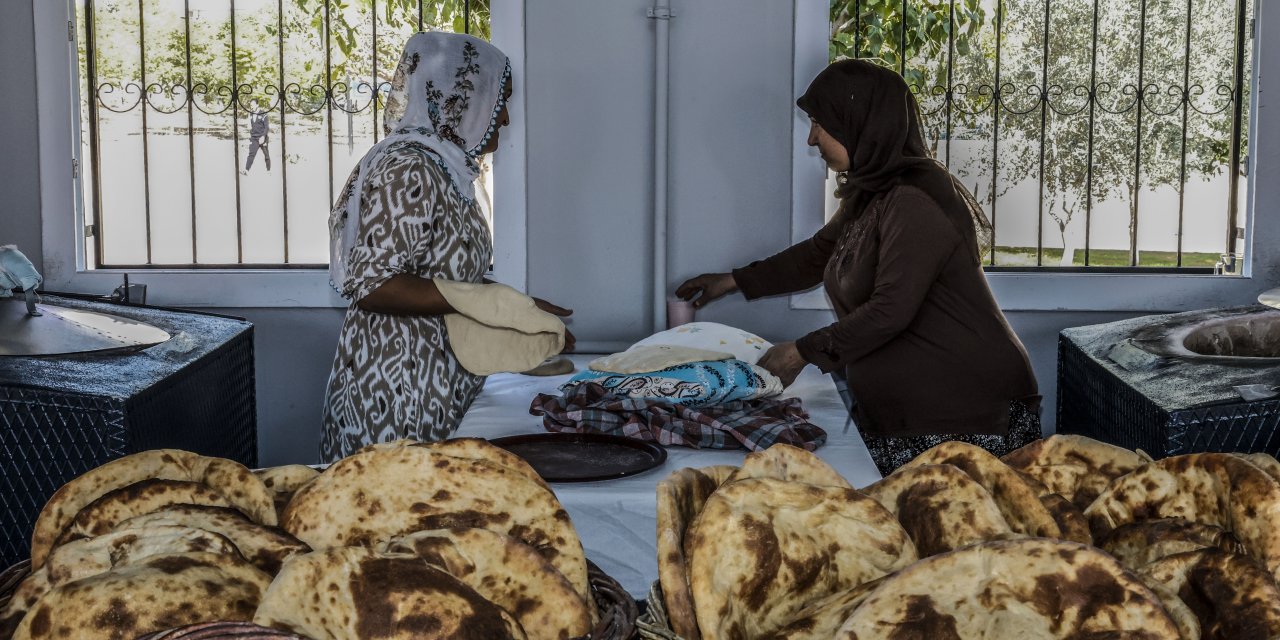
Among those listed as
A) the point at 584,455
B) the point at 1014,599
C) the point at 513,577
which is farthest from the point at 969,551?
the point at 584,455

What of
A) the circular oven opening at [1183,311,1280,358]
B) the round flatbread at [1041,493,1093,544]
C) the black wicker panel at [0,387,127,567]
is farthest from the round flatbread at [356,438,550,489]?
the circular oven opening at [1183,311,1280,358]

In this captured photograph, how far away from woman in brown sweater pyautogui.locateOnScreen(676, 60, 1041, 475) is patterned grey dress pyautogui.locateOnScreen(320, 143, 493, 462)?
82 centimetres

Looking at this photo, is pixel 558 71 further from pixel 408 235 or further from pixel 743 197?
pixel 408 235

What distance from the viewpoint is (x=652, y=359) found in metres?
2.79


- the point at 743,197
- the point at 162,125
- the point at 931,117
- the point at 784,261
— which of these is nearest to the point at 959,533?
the point at 784,261

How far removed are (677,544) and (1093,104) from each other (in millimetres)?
3592

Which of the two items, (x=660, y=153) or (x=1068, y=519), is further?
(x=660, y=153)

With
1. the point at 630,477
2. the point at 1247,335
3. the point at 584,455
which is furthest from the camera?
the point at 1247,335

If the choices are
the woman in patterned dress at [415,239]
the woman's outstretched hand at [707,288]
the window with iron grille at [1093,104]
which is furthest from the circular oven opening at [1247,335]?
the woman in patterned dress at [415,239]

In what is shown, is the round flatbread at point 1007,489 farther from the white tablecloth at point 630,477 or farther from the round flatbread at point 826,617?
the white tablecloth at point 630,477

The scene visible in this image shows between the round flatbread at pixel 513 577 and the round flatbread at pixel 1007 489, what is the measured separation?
0.40m

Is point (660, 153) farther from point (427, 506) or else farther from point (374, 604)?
point (374, 604)

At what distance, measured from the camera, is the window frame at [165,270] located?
387 cm

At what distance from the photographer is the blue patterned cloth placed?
2621 mm
